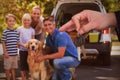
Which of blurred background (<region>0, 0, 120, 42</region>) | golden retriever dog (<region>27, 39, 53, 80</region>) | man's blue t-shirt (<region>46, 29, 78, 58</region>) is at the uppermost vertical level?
blurred background (<region>0, 0, 120, 42</region>)

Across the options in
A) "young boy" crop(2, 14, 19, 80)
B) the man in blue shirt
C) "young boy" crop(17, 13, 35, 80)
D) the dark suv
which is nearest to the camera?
the man in blue shirt

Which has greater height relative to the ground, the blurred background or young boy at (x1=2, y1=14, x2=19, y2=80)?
the blurred background

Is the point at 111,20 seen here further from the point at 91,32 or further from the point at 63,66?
the point at 91,32

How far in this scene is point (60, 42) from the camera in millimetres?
6113

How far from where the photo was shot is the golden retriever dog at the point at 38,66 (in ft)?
21.7

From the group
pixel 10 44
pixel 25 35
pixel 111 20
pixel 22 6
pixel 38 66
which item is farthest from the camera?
pixel 22 6

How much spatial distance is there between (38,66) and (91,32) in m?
3.37

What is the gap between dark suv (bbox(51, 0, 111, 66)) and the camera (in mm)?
10398

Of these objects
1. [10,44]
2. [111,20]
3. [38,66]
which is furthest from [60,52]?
[111,20]

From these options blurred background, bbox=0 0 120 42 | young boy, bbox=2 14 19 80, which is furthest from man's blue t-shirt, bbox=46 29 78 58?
blurred background, bbox=0 0 120 42

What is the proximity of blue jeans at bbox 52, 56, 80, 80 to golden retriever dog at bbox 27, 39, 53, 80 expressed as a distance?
0.26 metres

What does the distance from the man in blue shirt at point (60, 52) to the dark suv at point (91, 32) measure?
336 centimetres

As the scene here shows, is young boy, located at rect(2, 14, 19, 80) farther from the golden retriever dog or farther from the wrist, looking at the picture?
the wrist

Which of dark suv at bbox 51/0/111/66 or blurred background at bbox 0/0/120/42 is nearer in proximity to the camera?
dark suv at bbox 51/0/111/66
